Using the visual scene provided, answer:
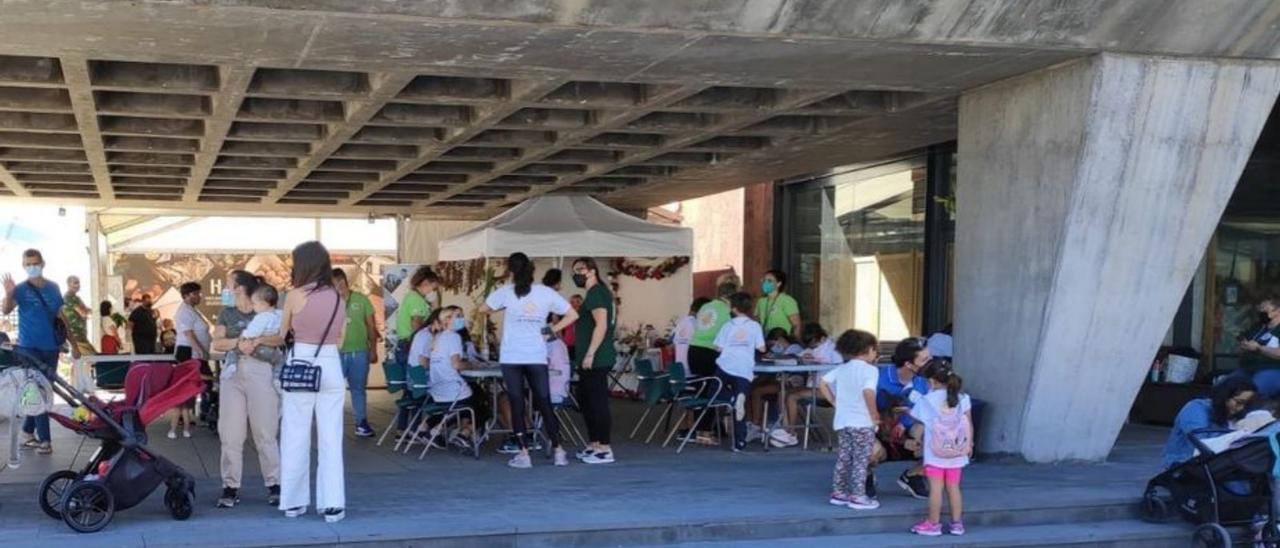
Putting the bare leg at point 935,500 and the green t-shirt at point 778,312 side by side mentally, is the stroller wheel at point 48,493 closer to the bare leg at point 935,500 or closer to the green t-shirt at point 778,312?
the bare leg at point 935,500

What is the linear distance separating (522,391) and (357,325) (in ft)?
8.86

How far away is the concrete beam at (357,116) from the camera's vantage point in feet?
28.4

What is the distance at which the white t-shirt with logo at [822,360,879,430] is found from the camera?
277 inches

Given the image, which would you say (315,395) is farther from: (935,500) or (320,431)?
(935,500)

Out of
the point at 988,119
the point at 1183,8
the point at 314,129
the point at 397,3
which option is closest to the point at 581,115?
the point at 314,129

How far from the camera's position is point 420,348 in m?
9.55

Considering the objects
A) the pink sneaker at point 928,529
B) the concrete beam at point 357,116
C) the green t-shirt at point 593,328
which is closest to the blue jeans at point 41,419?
the concrete beam at point 357,116

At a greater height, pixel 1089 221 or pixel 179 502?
pixel 1089 221

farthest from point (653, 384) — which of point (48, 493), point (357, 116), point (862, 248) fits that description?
point (862, 248)

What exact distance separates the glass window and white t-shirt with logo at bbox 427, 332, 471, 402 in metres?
6.21

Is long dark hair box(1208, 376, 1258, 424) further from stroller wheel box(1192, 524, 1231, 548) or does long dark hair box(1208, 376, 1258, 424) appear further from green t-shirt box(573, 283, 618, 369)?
green t-shirt box(573, 283, 618, 369)

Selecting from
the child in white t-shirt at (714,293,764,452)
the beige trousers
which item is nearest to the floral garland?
the child in white t-shirt at (714,293,764,452)

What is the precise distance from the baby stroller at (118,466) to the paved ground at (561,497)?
A: 112 millimetres

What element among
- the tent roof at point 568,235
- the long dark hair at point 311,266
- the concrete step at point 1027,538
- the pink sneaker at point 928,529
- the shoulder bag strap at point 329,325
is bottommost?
the concrete step at point 1027,538
